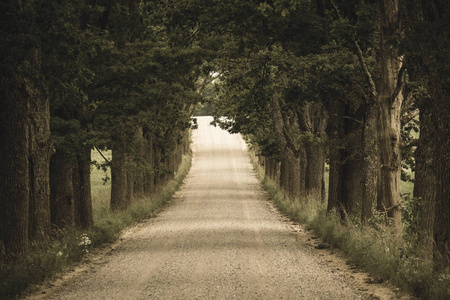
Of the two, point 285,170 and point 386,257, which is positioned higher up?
point 386,257

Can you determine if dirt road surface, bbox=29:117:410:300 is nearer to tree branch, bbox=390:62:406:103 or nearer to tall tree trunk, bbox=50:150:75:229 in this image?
tall tree trunk, bbox=50:150:75:229

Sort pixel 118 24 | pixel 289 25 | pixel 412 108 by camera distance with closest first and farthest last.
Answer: pixel 289 25, pixel 412 108, pixel 118 24

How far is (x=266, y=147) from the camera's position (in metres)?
38.4

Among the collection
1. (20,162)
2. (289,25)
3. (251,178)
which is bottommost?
(251,178)

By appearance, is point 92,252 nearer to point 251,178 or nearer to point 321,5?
point 321,5

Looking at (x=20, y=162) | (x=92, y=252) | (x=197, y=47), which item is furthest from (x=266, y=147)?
(x=20, y=162)

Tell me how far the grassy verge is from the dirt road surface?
15.7 inches

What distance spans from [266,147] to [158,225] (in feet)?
51.7

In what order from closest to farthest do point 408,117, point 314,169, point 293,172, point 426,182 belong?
point 426,182, point 408,117, point 314,169, point 293,172

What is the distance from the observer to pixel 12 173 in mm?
12383

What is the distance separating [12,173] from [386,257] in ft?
23.0

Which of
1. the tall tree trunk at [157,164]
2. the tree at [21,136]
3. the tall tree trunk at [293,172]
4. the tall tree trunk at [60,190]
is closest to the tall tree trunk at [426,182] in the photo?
the tree at [21,136]

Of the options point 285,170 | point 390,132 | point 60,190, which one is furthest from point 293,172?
point 390,132

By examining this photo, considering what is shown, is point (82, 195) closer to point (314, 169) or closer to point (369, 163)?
point (369, 163)
